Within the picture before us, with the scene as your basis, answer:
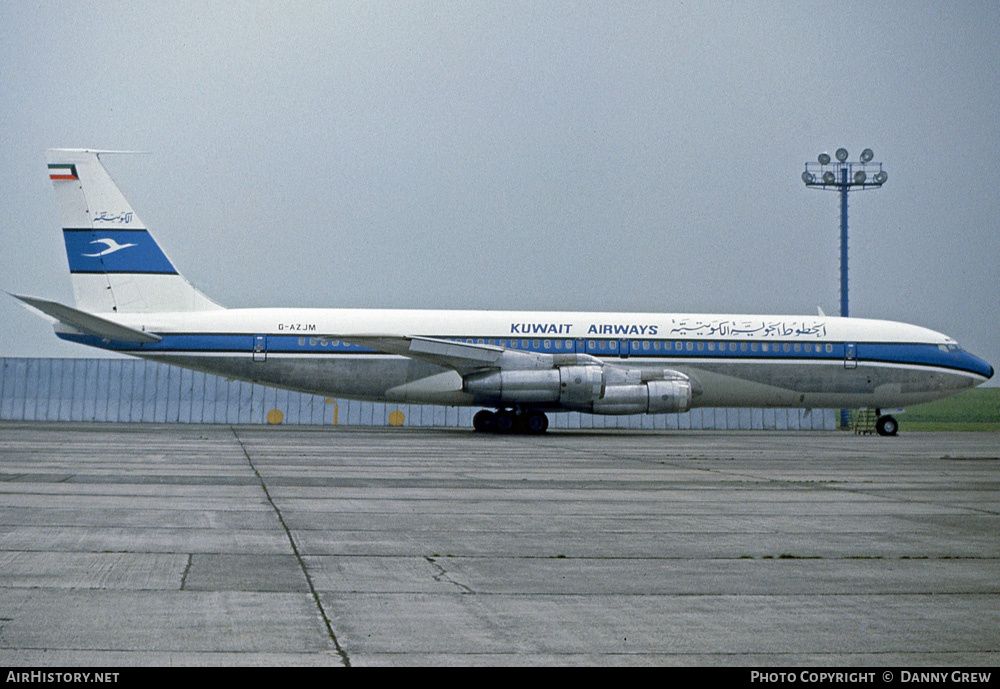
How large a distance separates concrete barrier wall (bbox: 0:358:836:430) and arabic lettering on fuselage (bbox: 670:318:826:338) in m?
12.9

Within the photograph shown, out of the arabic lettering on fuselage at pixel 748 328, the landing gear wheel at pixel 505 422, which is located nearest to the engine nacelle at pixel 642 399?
the arabic lettering on fuselage at pixel 748 328

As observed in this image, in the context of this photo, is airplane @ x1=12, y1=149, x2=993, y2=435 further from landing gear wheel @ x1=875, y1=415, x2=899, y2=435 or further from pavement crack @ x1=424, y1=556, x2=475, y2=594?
pavement crack @ x1=424, y1=556, x2=475, y2=594

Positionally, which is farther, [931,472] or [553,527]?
[931,472]

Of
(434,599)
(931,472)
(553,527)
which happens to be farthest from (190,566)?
(931,472)

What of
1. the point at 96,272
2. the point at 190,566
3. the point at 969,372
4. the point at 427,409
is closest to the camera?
the point at 190,566

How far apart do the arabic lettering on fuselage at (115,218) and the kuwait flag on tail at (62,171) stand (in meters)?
1.35

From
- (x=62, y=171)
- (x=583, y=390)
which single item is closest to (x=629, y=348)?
(x=583, y=390)

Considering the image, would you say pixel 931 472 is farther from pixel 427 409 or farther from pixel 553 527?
pixel 427 409

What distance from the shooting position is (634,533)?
9.43 metres

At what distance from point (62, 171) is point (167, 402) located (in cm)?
1577

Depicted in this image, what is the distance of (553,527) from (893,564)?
10.4 feet

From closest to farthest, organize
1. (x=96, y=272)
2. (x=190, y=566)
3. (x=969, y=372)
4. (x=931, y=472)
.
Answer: (x=190, y=566)
(x=931, y=472)
(x=96, y=272)
(x=969, y=372)

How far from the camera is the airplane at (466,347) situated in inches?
1150

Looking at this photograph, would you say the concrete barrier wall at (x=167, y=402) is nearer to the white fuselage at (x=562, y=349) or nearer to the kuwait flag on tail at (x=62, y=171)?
the white fuselage at (x=562, y=349)
